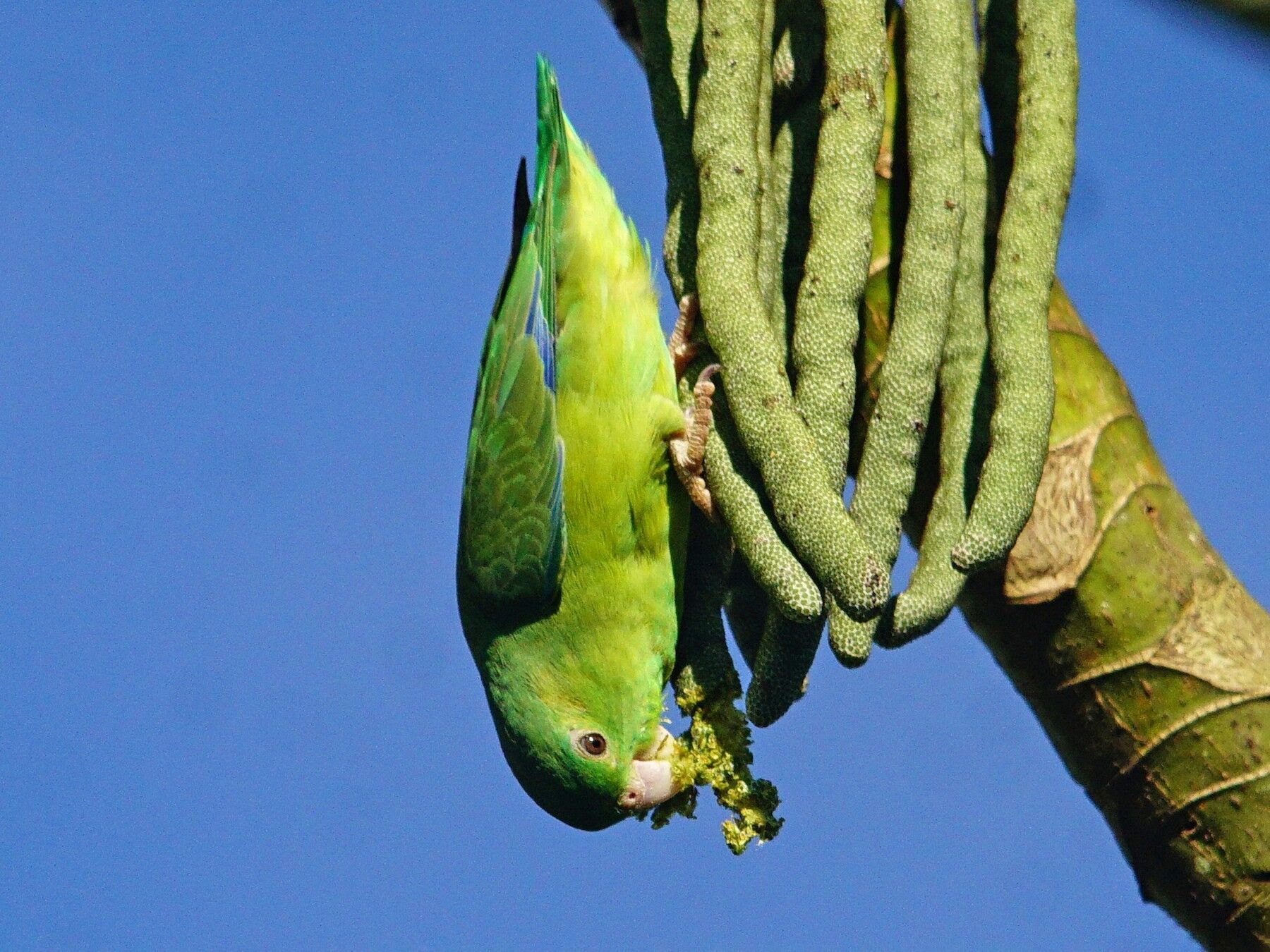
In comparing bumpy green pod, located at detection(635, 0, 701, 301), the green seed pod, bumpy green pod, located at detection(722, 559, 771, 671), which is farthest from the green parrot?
the green seed pod

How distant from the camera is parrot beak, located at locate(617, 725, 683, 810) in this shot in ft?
13.8

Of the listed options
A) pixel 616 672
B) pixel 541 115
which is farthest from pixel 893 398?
pixel 541 115

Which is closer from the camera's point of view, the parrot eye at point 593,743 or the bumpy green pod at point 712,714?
the bumpy green pod at point 712,714

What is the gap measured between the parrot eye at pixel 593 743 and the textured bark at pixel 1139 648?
1.36 metres

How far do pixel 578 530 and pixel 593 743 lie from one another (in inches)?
27.8

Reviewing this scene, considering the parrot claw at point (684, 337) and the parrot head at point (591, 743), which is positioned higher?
the parrot claw at point (684, 337)

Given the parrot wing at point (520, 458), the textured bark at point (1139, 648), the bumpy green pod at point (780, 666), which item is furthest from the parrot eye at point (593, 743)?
the textured bark at point (1139, 648)

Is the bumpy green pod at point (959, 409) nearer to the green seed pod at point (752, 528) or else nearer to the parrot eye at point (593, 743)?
the green seed pod at point (752, 528)

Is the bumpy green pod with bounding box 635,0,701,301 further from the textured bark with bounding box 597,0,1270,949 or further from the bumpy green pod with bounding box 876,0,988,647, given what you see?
the bumpy green pod with bounding box 876,0,988,647

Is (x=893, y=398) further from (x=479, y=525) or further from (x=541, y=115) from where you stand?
(x=541, y=115)

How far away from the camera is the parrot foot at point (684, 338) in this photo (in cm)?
363

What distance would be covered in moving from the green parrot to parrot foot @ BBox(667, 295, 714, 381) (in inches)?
0.7

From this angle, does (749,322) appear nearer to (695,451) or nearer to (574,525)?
(695,451)

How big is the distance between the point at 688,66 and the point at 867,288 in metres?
0.78
